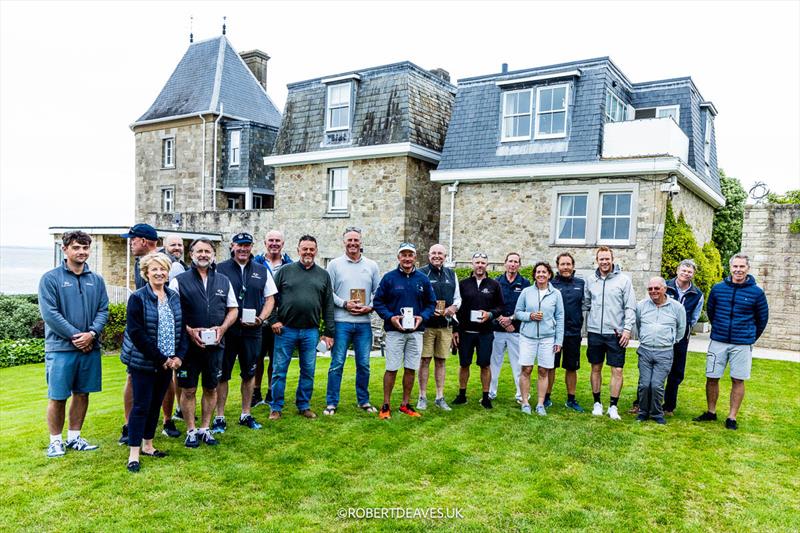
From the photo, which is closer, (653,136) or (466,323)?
(466,323)

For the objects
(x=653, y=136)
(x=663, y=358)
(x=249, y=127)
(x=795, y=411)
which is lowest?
(x=795, y=411)

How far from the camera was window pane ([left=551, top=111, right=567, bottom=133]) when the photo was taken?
1486 centimetres

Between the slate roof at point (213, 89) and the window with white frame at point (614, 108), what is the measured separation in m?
15.5

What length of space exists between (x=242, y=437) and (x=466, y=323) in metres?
2.97

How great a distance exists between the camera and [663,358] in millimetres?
6613

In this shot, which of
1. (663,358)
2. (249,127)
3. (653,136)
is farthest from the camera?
(249,127)

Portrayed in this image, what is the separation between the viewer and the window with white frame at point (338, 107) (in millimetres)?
17625

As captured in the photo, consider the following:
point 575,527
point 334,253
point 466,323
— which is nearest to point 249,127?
point 334,253

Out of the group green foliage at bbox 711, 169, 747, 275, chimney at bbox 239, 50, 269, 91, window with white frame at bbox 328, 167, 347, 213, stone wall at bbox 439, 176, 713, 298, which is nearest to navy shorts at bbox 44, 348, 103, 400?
stone wall at bbox 439, 176, 713, 298

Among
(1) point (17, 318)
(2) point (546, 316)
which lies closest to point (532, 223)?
(2) point (546, 316)

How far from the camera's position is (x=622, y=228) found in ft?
46.4

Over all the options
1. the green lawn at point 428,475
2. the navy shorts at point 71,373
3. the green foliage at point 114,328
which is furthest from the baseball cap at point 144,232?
the green foliage at point 114,328

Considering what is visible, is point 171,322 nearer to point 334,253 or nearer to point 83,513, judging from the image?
point 83,513

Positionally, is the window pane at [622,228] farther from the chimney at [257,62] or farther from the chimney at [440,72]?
the chimney at [257,62]
